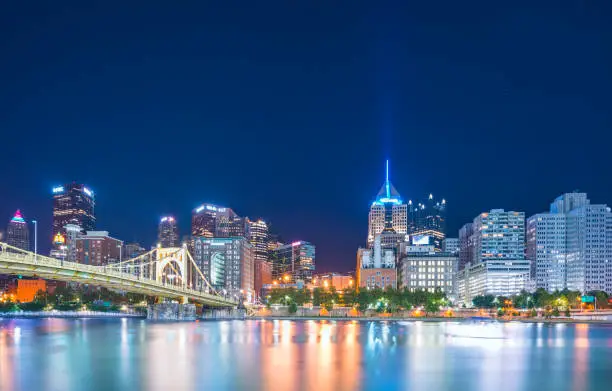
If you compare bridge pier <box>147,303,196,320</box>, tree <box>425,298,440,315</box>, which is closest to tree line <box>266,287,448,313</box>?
tree <box>425,298,440,315</box>

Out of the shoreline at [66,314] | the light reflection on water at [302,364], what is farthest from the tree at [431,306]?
the shoreline at [66,314]

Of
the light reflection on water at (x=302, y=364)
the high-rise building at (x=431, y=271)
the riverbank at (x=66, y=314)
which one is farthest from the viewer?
the high-rise building at (x=431, y=271)

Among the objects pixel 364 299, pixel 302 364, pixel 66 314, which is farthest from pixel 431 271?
pixel 302 364

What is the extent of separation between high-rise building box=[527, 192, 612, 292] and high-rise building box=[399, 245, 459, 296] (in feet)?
103

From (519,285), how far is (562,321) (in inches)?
2739

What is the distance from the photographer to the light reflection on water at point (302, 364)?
3284cm

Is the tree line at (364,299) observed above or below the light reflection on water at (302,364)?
below

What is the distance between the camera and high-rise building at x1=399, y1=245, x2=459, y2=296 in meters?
→ 183

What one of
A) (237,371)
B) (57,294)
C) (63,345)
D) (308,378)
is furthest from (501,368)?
(57,294)

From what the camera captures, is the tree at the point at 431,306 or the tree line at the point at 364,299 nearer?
the tree at the point at 431,306

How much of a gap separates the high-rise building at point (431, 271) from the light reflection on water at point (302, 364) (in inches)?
4791

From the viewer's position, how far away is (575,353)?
5091cm

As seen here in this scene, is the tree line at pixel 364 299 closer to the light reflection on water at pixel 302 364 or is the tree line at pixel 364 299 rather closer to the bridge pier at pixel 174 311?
the bridge pier at pixel 174 311

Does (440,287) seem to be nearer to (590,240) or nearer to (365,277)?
(365,277)
